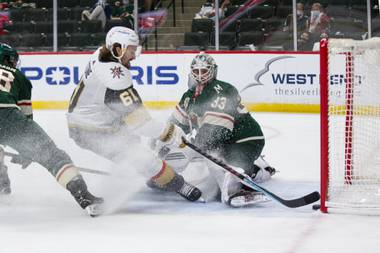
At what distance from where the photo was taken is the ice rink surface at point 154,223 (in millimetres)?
3697

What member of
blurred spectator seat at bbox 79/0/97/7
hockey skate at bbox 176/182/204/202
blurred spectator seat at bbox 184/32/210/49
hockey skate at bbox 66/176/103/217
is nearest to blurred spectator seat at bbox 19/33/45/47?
blurred spectator seat at bbox 79/0/97/7

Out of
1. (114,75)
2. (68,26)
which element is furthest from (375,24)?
(114,75)

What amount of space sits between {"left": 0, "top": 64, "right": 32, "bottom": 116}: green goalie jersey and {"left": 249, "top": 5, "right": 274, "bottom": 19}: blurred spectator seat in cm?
542

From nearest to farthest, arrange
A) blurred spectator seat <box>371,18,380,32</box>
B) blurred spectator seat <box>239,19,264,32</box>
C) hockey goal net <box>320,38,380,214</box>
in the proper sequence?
hockey goal net <box>320,38,380,214</box>, blurred spectator seat <box>371,18,380,32</box>, blurred spectator seat <box>239,19,264,32</box>

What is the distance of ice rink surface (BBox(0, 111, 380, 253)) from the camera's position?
146 inches

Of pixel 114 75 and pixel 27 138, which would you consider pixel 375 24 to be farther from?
pixel 27 138

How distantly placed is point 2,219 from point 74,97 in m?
0.83

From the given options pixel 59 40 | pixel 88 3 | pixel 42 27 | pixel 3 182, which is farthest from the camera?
pixel 88 3

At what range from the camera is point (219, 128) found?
4793 mm

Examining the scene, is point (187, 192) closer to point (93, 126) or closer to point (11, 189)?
point (93, 126)

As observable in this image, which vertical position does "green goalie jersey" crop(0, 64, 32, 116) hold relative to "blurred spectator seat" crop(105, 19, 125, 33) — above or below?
below

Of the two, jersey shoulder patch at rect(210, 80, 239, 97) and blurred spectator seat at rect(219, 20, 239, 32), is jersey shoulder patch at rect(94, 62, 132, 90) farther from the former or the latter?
blurred spectator seat at rect(219, 20, 239, 32)

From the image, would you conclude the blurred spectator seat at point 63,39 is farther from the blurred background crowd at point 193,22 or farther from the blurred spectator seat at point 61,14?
the blurred spectator seat at point 61,14

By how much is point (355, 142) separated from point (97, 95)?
1.43m
